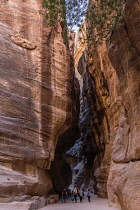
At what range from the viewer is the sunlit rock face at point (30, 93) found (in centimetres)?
1268

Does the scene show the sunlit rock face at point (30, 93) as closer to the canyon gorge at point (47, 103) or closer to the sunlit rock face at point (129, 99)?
the canyon gorge at point (47, 103)

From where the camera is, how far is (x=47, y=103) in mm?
15445

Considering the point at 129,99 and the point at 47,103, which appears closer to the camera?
the point at 129,99

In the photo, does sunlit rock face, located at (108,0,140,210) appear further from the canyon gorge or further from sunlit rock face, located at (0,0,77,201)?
sunlit rock face, located at (0,0,77,201)

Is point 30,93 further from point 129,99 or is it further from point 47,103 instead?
point 129,99

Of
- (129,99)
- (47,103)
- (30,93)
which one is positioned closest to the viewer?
(129,99)

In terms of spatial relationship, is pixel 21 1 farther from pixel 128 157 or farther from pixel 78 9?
pixel 128 157

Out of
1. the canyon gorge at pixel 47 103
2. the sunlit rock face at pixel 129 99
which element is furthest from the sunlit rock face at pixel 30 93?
the sunlit rock face at pixel 129 99

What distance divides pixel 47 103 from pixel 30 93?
145 centimetres

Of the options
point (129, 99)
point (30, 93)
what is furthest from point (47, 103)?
point (129, 99)

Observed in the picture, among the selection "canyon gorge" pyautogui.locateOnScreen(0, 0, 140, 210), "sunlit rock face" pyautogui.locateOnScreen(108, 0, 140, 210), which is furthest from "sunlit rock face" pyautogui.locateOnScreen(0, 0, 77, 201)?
"sunlit rock face" pyautogui.locateOnScreen(108, 0, 140, 210)

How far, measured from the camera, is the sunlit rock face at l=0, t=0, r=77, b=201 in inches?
499

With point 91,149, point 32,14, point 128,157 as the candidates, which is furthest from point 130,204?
point 91,149

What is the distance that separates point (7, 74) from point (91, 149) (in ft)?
49.0
